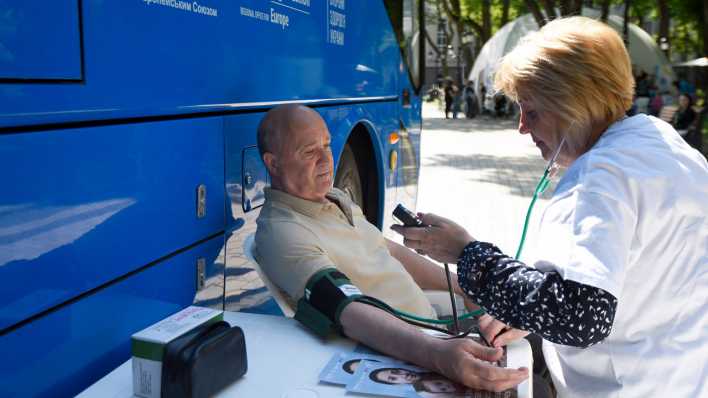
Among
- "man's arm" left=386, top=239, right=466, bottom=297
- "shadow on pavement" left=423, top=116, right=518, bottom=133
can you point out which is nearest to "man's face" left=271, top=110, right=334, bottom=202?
"man's arm" left=386, top=239, right=466, bottom=297

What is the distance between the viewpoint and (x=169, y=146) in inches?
91.7

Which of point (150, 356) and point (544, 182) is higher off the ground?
point (544, 182)

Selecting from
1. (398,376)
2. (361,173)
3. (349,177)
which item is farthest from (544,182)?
(361,173)

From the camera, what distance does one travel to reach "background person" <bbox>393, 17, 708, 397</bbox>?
1.69m

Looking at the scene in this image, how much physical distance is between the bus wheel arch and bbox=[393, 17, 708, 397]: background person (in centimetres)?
251

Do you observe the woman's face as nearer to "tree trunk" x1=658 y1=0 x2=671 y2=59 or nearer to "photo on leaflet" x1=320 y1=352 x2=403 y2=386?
"photo on leaflet" x1=320 y1=352 x2=403 y2=386

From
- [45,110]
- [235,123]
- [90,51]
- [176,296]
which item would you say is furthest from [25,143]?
[235,123]

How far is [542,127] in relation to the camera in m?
2.02

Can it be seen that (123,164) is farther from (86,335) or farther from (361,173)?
(361,173)

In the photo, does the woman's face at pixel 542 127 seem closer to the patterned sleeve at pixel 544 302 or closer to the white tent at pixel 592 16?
the patterned sleeve at pixel 544 302

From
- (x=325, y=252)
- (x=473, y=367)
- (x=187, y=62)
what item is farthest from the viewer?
(x=325, y=252)

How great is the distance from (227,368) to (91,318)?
44 centimetres

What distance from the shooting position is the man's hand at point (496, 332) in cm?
221

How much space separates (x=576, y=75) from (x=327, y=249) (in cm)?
116
